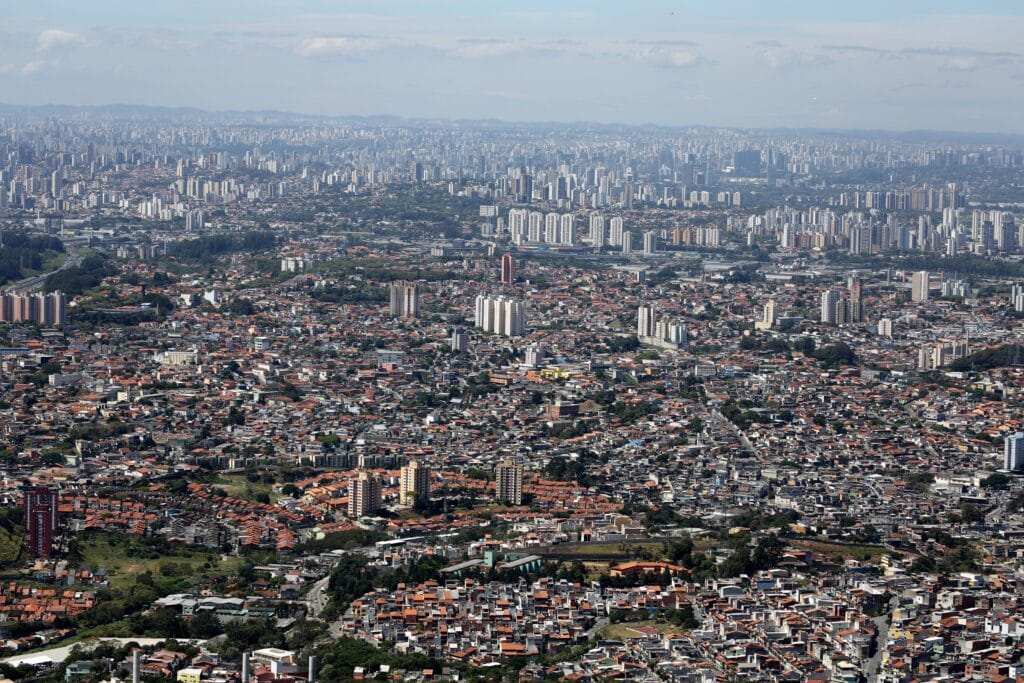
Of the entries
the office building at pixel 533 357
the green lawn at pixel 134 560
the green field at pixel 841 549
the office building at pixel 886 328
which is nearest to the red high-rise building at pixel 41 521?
the green lawn at pixel 134 560

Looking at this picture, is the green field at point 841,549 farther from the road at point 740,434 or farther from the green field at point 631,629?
the road at point 740,434

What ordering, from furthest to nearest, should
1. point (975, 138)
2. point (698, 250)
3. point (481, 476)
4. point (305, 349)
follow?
1. point (975, 138)
2. point (698, 250)
3. point (305, 349)
4. point (481, 476)

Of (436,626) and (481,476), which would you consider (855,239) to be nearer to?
(481,476)

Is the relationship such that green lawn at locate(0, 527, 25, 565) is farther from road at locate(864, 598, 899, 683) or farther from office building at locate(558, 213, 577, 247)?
office building at locate(558, 213, 577, 247)

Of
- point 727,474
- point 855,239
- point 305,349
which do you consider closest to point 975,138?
point 855,239

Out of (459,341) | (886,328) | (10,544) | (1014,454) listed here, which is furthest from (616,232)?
(10,544)

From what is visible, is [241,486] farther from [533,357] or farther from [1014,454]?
[533,357]
